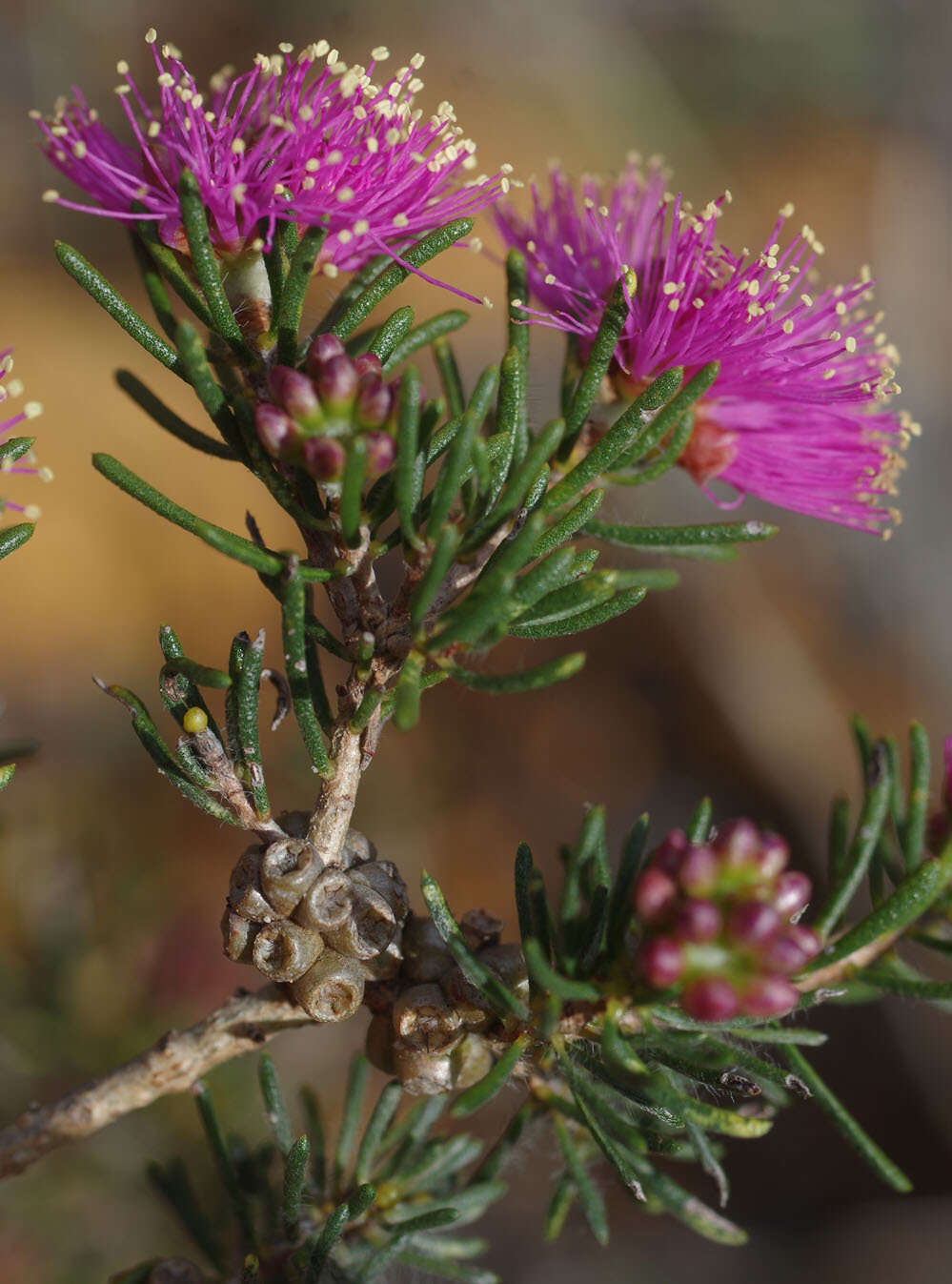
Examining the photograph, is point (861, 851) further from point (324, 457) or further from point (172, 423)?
point (172, 423)

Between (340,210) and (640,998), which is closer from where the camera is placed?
(640,998)

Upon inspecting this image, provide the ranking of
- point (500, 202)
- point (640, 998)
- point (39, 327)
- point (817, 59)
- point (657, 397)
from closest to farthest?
point (640, 998)
point (657, 397)
point (500, 202)
point (39, 327)
point (817, 59)

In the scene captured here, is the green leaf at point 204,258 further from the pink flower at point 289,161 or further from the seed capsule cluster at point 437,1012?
the seed capsule cluster at point 437,1012

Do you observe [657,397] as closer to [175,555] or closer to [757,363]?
[757,363]

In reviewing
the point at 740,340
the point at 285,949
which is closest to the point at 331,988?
the point at 285,949

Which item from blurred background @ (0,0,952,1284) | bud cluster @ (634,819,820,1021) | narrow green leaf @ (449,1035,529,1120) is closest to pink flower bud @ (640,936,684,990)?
bud cluster @ (634,819,820,1021)

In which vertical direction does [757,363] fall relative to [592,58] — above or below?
below

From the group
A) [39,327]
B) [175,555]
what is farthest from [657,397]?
[39,327]
